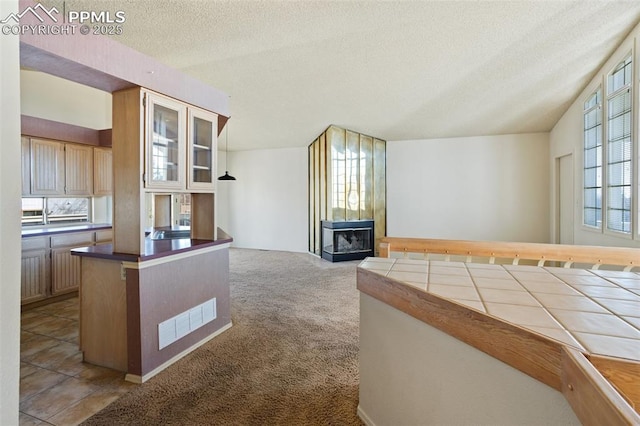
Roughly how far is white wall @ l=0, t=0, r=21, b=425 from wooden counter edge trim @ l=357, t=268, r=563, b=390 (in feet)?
3.95

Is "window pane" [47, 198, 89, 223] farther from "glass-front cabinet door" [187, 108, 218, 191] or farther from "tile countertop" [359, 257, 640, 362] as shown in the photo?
"tile countertop" [359, 257, 640, 362]

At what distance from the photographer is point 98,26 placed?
275 centimetres

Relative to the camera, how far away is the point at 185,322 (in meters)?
2.65

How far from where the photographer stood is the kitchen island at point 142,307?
229 cm

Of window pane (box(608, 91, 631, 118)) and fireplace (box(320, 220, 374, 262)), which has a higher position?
window pane (box(608, 91, 631, 118))

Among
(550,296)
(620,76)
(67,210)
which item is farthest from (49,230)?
(620,76)

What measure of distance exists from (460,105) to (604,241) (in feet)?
9.93

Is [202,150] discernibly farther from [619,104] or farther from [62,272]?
[619,104]

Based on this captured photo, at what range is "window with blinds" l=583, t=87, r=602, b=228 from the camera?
14.3 ft

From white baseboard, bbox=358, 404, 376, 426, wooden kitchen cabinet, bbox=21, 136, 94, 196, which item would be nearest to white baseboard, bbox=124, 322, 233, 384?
white baseboard, bbox=358, 404, 376, 426

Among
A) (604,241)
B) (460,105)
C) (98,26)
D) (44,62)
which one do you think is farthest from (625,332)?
(460,105)

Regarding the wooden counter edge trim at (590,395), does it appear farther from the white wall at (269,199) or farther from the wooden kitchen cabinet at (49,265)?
the white wall at (269,199)

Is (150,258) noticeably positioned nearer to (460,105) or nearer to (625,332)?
(625,332)

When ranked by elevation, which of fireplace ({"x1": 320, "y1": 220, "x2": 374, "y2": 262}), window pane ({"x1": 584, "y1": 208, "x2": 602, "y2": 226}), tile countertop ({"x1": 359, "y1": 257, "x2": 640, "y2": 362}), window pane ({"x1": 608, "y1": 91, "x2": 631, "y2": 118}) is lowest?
fireplace ({"x1": 320, "y1": 220, "x2": 374, "y2": 262})
